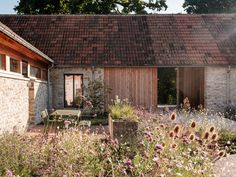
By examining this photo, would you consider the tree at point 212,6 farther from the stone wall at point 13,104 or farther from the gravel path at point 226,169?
the gravel path at point 226,169

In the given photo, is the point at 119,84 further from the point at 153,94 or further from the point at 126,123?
the point at 126,123

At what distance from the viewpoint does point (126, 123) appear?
951cm

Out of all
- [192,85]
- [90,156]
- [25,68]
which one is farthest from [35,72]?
[192,85]

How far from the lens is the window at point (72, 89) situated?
19.5 m

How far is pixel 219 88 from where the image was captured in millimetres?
19297

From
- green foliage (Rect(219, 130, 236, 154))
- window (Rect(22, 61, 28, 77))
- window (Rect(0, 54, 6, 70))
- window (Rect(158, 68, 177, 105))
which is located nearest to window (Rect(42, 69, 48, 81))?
window (Rect(22, 61, 28, 77))

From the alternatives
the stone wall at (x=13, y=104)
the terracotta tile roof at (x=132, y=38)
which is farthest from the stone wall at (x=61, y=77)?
the stone wall at (x=13, y=104)

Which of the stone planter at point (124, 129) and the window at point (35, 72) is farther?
the window at point (35, 72)

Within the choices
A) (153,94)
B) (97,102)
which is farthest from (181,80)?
(97,102)

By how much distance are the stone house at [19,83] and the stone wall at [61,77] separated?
1226 millimetres

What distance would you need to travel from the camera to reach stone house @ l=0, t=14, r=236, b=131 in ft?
62.5

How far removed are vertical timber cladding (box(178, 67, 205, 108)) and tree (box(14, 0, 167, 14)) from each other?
34.6 ft

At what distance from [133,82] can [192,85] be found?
5535mm

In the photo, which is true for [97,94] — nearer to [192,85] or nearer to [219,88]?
[219,88]
